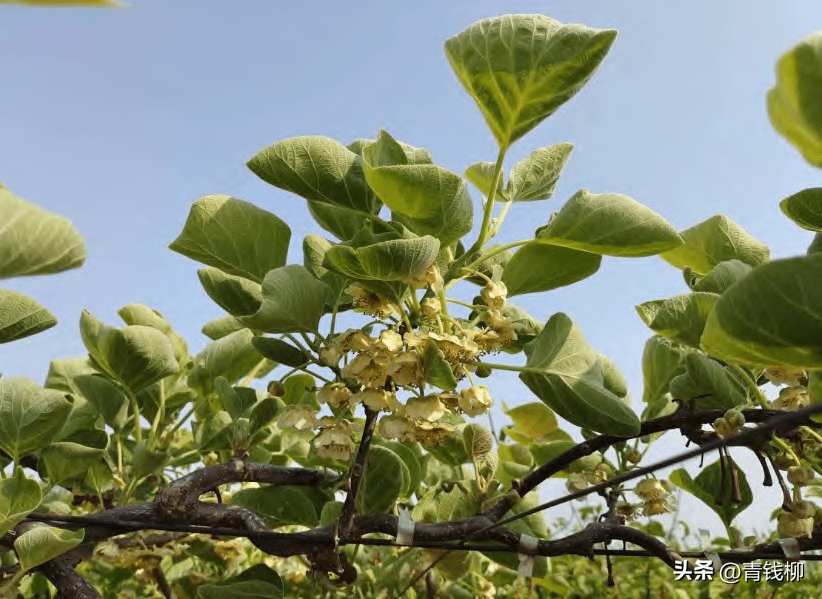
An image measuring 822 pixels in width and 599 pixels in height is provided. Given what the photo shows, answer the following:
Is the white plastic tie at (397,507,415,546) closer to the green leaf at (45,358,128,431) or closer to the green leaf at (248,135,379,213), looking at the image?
the green leaf at (248,135,379,213)

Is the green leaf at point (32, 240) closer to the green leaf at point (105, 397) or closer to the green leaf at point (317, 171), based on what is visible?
the green leaf at point (317, 171)

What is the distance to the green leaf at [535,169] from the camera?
1.07 meters

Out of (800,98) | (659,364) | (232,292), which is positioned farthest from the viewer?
(659,364)

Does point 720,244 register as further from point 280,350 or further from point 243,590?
point 243,590

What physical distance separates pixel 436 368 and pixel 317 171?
0.26 meters

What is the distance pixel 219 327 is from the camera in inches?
60.2

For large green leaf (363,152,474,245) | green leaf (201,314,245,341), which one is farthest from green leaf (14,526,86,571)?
green leaf (201,314,245,341)

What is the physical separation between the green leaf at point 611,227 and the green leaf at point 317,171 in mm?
221

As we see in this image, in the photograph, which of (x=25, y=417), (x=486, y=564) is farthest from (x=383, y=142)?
(x=486, y=564)

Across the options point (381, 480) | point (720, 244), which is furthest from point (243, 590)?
point (720, 244)

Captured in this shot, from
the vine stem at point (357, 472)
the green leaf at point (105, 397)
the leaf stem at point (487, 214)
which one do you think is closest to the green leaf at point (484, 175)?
the leaf stem at point (487, 214)

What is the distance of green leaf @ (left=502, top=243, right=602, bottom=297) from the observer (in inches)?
39.2

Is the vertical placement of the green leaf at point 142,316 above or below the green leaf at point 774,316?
above

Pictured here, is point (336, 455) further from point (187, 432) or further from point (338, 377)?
point (187, 432)
